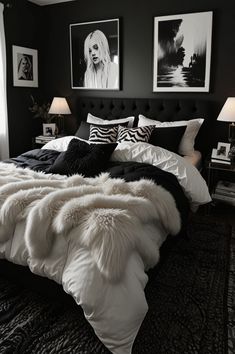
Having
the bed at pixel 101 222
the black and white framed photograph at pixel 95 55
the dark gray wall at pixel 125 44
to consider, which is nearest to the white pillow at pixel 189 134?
the dark gray wall at pixel 125 44

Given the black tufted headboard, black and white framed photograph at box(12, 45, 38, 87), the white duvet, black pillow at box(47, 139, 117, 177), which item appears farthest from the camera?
black and white framed photograph at box(12, 45, 38, 87)

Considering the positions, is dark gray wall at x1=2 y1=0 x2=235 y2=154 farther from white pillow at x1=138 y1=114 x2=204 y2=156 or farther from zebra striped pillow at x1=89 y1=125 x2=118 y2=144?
zebra striped pillow at x1=89 y1=125 x2=118 y2=144

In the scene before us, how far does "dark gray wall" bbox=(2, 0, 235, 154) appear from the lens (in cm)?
339

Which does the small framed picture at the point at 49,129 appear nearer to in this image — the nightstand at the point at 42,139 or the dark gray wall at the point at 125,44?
the nightstand at the point at 42,139

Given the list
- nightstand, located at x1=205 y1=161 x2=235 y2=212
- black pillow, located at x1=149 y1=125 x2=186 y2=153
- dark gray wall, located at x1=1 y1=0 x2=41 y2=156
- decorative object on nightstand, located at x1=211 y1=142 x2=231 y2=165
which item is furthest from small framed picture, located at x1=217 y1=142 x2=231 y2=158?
dark gray wall, located at x1=1 y1=0 x2=41 y2=156

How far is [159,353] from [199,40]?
10.6 ft

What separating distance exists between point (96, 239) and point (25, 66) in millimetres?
3635

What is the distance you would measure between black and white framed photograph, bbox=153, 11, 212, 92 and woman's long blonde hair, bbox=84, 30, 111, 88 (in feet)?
2.28

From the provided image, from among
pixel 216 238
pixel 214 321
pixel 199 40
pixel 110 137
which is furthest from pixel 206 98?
pixel 214 321

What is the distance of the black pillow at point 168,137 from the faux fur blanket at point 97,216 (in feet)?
4.27

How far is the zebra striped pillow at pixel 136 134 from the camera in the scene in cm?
A: 318

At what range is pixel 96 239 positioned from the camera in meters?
1.47

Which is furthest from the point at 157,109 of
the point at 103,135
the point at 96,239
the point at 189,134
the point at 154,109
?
the point at 96,239

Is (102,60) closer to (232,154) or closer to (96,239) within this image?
(232,154)
